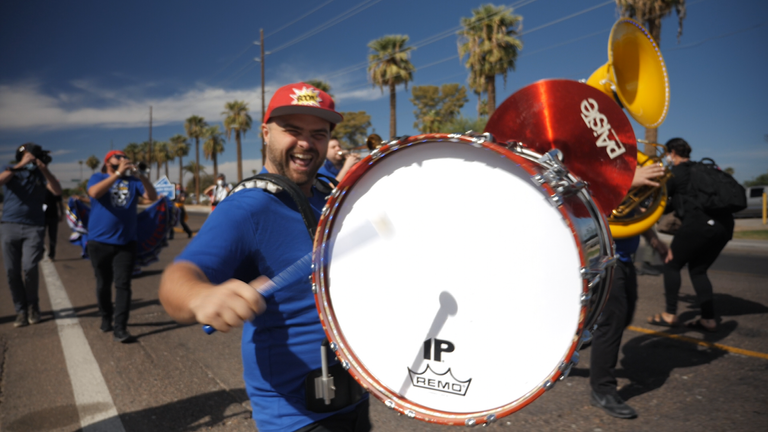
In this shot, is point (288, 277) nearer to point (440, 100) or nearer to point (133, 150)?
point (440, 100)

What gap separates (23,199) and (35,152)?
547mm

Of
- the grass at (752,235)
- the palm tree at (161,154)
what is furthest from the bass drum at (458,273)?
the palm tree at (161,154)

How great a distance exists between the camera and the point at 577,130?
5.92 feet

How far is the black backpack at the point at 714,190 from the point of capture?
4.71 metres

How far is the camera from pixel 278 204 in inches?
58.9

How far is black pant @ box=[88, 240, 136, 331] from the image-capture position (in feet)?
16.0

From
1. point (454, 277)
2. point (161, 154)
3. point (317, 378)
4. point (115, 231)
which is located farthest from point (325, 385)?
point (161, 154)

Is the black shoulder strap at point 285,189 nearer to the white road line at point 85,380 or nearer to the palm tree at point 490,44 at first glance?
the white road line at point 85,380

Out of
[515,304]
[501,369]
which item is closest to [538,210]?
[515,304]

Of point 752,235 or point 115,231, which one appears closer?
point 115,231

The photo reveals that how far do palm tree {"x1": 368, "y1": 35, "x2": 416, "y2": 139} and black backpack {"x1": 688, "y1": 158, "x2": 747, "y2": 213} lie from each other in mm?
23454

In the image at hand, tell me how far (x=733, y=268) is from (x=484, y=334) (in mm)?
9283

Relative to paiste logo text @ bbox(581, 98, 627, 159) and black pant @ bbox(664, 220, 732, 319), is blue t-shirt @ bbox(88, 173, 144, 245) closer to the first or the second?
paiste logo text @ bbox(581, 98, 627, 159)

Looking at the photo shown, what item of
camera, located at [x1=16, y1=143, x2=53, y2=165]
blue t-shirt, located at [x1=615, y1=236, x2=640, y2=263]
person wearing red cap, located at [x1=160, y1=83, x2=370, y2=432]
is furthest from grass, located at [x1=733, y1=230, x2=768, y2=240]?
camera, located at [x1=16, y1=143, x2=53, y2=165]
